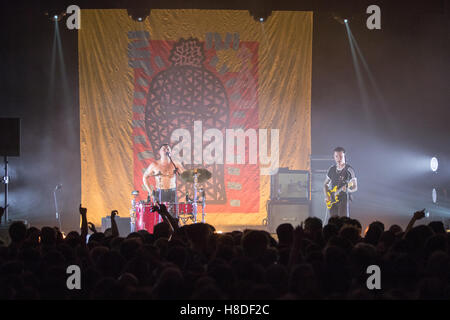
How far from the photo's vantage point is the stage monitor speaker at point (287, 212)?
8977mm

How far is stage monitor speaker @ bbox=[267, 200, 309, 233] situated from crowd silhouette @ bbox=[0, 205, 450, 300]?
531 cm

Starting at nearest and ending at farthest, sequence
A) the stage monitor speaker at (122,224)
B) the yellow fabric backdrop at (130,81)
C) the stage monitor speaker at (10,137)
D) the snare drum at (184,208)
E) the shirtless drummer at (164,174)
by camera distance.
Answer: the snare drum at (184,208), the stage monitor speaker at (122,224), the stage monitor speaker at (10,137), the shirtless drummer at (164,174), the yellow fabric backdrop at (130,81)

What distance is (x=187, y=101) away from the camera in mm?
10211

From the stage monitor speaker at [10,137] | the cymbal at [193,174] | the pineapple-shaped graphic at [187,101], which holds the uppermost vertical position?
the pineapple-shaped graphic at [187,101]

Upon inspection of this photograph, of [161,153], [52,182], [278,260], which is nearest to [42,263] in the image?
[278,260]

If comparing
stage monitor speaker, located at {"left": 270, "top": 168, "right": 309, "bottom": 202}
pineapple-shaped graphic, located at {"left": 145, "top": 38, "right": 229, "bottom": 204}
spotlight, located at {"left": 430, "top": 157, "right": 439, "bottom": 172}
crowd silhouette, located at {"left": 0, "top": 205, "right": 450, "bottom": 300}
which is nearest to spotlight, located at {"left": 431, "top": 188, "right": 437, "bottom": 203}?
spotlight, located at {"left": 430, "top": 157, "right": 439, "bottom": 172}

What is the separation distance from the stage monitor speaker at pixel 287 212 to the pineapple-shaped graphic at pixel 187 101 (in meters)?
1.53

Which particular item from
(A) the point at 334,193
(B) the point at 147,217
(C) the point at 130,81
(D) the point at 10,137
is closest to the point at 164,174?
(B) the point at 147,217

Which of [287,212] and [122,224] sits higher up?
[287,212]

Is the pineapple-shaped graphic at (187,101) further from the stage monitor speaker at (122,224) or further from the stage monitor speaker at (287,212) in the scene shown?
the stage monitor speaker at (122,224)

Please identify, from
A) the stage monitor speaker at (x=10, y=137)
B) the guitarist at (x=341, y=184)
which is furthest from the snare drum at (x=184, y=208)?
the stage monitor speaker at (x=10, y=137)

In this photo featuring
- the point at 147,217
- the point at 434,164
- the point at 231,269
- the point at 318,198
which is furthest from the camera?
the point at 434,164

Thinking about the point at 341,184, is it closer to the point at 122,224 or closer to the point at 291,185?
the point at 291,185

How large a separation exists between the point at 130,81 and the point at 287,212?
4409 millimetres
